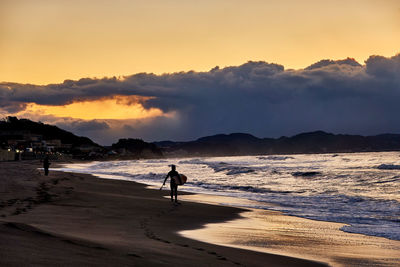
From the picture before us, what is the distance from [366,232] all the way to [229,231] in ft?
13.6

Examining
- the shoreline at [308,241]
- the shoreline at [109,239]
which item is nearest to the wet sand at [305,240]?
the shoreline at [308,241]

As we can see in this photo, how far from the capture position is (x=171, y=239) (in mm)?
10727

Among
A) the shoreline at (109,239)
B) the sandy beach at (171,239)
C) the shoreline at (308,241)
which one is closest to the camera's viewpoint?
the shoreline at (109,239)

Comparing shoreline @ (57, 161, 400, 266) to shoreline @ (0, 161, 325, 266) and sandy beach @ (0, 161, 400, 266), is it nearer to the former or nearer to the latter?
sandy beach @ (0, 161, 400, 266)

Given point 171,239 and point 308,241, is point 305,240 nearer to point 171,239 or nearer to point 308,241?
point 308,241

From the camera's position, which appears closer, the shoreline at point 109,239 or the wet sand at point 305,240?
the shoreline at point 109,239

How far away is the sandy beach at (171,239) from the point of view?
687 centimetres

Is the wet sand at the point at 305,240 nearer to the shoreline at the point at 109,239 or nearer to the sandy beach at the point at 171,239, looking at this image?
the sandy beach at the point at 171,239

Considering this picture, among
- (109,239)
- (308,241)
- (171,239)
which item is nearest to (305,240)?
(308,241)

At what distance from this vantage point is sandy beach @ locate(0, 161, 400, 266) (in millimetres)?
6871

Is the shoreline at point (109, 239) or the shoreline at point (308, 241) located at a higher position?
the shoreline at point (109, 239)

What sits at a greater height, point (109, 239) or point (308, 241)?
point (109, 239)

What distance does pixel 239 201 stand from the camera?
24.0 metres

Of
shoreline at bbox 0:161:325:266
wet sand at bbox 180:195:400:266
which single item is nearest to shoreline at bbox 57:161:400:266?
wet sand at bbox 180:195:400:266
